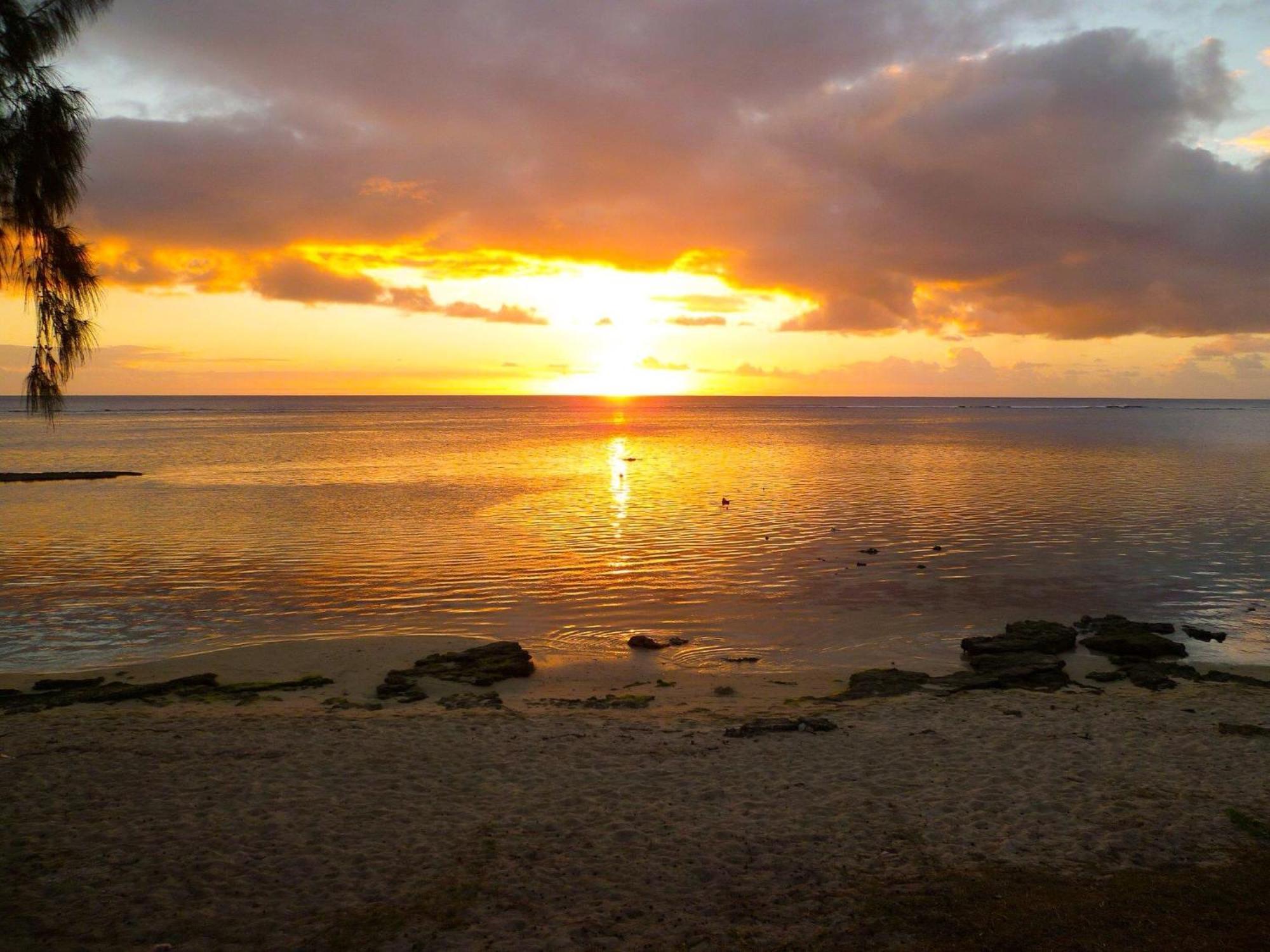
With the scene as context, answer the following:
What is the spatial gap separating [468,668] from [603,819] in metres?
8.91

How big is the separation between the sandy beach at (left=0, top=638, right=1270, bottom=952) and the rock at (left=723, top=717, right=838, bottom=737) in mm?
259

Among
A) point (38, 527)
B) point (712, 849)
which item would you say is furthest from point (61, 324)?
point (38, 527)

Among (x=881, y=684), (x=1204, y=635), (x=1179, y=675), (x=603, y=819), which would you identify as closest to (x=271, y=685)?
(x=603, y=819)

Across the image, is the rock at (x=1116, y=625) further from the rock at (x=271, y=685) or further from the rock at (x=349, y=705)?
→ the rock at (x=271, y=685)

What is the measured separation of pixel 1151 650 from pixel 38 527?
47.3 metres

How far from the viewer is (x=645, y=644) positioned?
22266 millimetres

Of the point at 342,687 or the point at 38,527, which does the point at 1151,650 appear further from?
the point at 38,527

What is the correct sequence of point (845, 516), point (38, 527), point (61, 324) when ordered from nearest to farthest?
point (61, 324) → point (38, 527) → point (845, 516)

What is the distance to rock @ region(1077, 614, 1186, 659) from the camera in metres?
21.1

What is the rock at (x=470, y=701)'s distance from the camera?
679 inches

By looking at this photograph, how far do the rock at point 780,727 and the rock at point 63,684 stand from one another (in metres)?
13.9

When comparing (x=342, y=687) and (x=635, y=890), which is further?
(x=342, y=687)

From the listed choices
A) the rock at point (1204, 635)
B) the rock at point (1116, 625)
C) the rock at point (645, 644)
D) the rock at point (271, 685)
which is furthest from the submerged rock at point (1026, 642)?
the rock at point (271, 685)

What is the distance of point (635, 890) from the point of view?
383 inches
